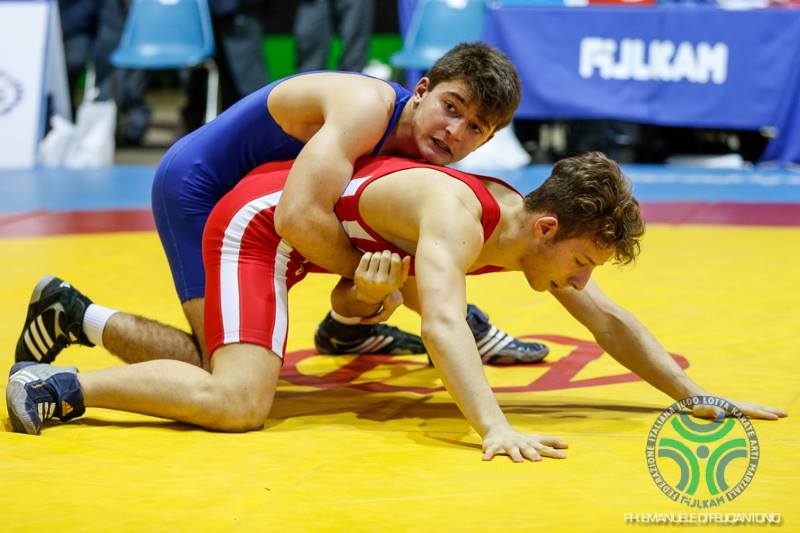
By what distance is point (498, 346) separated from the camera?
12.1ft

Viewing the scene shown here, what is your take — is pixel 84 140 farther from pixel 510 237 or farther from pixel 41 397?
pixel 510 237

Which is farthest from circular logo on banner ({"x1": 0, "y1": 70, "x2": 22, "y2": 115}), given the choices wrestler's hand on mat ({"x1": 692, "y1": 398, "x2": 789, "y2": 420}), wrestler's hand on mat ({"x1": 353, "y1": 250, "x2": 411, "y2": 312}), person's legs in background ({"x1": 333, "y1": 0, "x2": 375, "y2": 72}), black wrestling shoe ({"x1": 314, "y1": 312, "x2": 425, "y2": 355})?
wrestler's hand on mat ({"x1": 692, "y1": 398, "x2": 789, "y2": 420})

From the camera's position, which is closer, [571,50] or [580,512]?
[580,512]

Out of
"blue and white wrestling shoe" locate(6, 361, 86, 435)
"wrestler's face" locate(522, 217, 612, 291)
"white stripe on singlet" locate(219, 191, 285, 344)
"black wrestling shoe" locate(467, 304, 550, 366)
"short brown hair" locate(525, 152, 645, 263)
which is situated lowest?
"black wrestling shoe" locate(467, 304, 550, 366)

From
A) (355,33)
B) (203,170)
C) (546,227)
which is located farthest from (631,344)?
(355,33)

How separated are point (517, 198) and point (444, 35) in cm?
566

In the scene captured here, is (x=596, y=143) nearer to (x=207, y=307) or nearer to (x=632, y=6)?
(x=632, y=6)

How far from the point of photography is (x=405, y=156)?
329 centimetres

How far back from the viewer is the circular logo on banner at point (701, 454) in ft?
7.98

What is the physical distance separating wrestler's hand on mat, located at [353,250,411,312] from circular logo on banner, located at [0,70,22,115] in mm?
6239

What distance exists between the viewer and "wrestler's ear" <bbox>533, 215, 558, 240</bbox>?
2.88 m

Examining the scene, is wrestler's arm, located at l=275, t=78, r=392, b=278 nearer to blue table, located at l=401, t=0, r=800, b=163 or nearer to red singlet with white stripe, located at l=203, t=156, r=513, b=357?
red singlet with white stripe, located at l=203, t=156, r=513, b=357

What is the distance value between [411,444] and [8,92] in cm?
659

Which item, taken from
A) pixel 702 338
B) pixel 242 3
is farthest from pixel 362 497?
pixel 242 3
